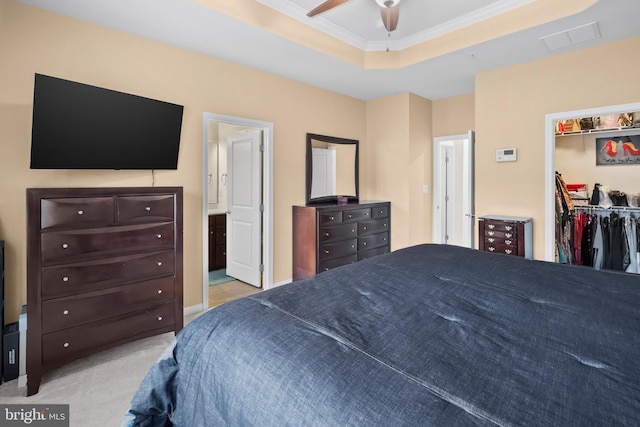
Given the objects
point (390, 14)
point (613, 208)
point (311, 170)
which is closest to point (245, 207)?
point (311, 170)

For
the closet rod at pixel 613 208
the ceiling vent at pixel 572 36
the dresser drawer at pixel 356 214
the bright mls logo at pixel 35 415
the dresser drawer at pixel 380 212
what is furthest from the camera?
the dresser drawer at pixel 380 212

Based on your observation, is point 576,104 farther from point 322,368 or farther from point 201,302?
point 201,302

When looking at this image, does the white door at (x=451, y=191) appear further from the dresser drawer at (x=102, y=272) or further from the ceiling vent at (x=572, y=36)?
the dresser drawer at (x=102, y=272)

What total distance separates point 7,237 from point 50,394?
1.21m

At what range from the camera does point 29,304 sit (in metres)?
2.11

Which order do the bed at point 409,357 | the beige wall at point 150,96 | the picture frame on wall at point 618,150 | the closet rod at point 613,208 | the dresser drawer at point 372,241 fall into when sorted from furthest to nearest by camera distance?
the dresser drawer at point 372,241, the picture frame on wall at point 618,150, the closet rod at point 613,208, the beige wall at point 150,96, the bed at point 409,357

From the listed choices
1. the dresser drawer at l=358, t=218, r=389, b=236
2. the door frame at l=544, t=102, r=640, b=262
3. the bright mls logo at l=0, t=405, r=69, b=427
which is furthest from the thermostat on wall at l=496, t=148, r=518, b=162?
the bright mls logo at l=0, t=405, r=69, b=427

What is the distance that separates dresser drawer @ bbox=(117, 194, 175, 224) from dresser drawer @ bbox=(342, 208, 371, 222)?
2.32 meters

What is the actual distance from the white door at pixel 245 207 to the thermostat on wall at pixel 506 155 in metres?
2.98

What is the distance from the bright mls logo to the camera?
189 centimetres

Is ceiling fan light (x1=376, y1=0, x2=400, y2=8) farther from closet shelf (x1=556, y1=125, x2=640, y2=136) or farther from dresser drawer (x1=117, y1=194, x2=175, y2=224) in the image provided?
closet shelf (x1=556, y1=125, x2=640, y2=136)

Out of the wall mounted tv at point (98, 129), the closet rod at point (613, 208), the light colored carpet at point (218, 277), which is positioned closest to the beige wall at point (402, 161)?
the closet rod at point (613, 208)

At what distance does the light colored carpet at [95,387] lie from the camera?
6.38 feet

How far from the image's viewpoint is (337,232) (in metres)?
4.33
